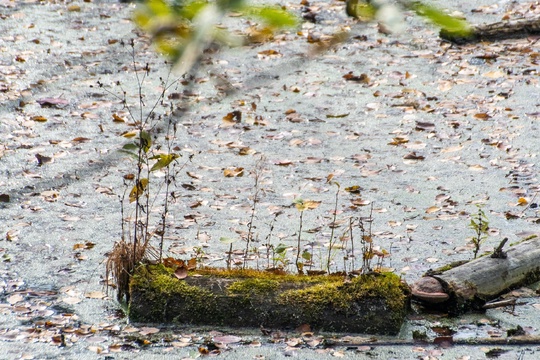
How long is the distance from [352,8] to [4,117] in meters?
7.41

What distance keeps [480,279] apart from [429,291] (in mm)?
310

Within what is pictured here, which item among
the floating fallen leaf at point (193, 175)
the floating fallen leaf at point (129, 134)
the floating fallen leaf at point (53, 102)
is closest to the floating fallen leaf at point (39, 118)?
the floating fallen leaf at point (53, 102)

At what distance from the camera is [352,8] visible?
45.1 inches

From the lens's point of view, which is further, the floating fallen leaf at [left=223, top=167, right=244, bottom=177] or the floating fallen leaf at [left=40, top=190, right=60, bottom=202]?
the floating fallen leaf at [left=223, top=167, right=244, bottom=177]

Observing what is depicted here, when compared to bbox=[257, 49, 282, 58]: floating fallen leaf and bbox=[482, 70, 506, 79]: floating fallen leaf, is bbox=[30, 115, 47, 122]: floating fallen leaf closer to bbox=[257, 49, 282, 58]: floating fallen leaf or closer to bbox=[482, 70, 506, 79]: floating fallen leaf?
bbox=[257, 49, 282, 58]: floating fallen leaf

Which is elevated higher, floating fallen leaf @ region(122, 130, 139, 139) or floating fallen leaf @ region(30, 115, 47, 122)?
floating fallen leaf @ region(30, 115, 47, 122)

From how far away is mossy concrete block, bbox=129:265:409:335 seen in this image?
4.27 meters

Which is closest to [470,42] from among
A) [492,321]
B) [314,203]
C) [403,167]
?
[403,167]

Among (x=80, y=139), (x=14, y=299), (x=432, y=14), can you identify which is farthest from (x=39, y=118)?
(x=432, y=14)

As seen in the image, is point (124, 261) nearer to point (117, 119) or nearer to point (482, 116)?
point (117, 119)

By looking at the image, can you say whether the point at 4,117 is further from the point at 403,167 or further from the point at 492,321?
the point at 492,321

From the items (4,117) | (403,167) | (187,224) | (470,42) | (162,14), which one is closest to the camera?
(162,14)

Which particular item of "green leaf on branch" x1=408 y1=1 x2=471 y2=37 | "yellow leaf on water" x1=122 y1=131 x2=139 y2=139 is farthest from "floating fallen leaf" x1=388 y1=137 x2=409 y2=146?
"green leaf on branch" x1=408 y1=1 x2=471 y2=37

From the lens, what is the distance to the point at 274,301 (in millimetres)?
4297
